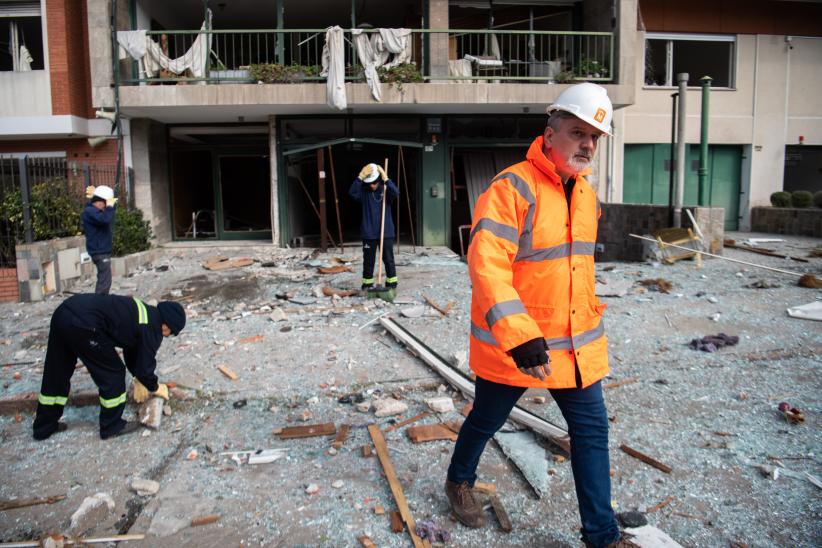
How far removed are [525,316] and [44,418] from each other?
3.65 meters

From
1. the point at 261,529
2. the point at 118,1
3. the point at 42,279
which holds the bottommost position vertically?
the point at 261,529

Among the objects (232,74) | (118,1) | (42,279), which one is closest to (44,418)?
(42,279)

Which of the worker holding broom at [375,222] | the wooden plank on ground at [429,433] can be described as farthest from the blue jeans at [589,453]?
the worker holding broom at [375,222]

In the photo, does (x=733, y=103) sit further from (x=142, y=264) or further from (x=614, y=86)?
(x=142, y=264)

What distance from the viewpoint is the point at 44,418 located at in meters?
4.30

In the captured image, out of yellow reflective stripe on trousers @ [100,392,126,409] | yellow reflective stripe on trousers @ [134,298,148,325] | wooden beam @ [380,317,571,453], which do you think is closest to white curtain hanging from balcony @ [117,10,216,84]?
wooden beam @ [380,317,571,453]

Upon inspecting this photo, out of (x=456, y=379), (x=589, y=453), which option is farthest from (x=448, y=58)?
(x=589, y=453)

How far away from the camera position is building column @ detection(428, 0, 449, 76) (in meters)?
13.5

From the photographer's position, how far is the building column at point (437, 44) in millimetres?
13516

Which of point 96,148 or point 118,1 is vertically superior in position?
point 118,1

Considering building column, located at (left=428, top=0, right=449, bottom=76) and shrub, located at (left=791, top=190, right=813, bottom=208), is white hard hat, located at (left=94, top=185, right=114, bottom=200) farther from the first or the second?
shrub, located at (left=791, top=190, right=813, bottom=208)

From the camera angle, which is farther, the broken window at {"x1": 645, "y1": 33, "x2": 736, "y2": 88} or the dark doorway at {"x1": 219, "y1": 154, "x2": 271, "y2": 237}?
the broken window at {"x1": 645, "y1": 33, "x2": 736, "y2": 88}

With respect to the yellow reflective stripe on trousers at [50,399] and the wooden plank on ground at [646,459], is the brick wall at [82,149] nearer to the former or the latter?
the yellow reflective stripe on trousers at [50,399]

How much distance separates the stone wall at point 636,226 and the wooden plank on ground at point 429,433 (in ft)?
26.0
